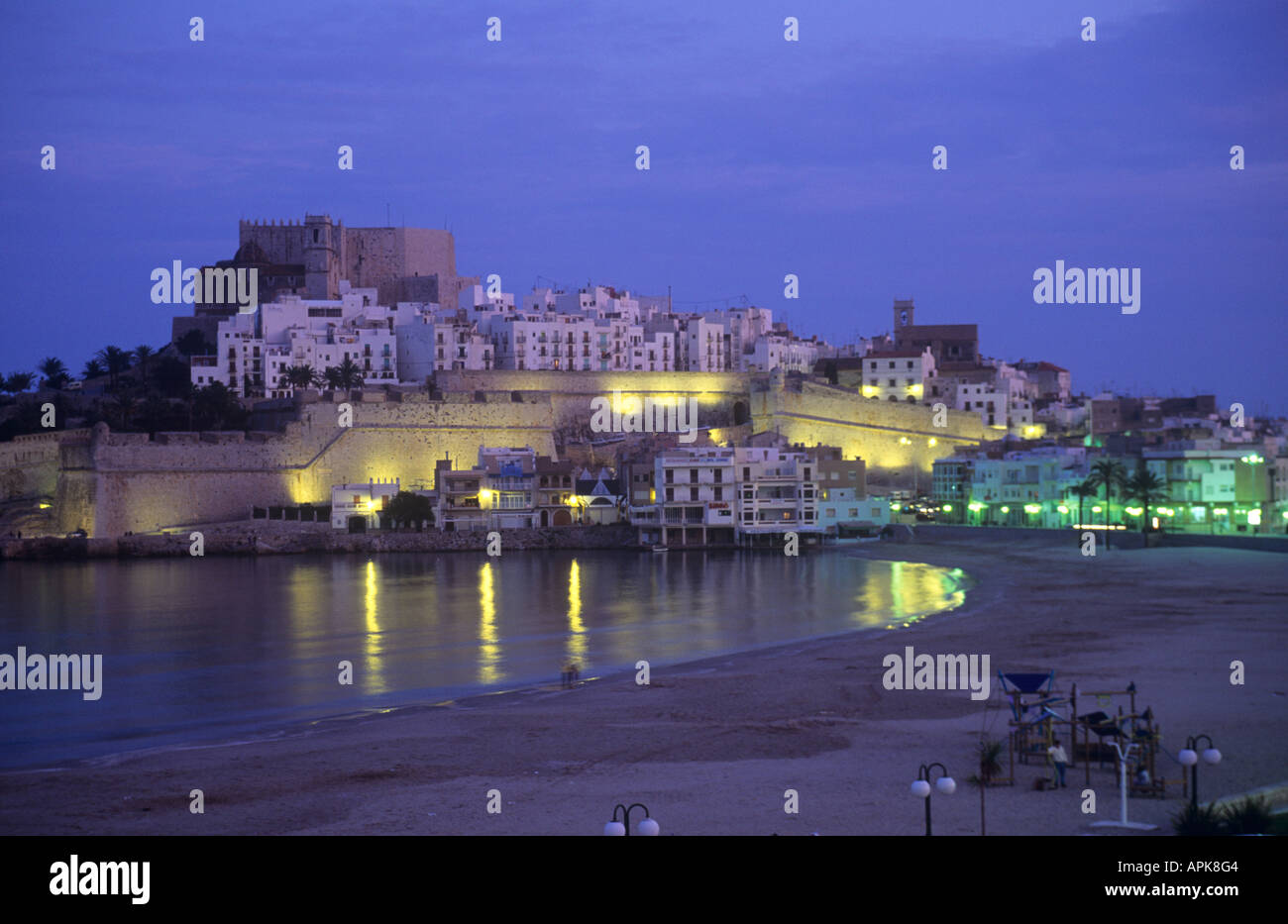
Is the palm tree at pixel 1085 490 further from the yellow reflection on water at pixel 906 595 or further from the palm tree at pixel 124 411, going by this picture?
the palm tree at pixel 124 411

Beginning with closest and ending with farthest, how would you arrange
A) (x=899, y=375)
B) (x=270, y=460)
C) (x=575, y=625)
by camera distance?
(x=575, y=625) → (x=270, y=460) → (x=899, y=375)

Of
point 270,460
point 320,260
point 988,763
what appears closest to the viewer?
point 988,763

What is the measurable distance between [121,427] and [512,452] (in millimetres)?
12255

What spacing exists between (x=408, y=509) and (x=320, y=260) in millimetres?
16639

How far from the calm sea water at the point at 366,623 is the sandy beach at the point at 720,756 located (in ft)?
5.44

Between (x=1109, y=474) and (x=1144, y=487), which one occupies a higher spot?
(x=1109, y=474)

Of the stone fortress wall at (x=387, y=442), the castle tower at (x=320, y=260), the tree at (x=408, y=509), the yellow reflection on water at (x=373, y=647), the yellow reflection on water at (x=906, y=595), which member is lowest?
the yellow reflection on water at (x=373, y=647)

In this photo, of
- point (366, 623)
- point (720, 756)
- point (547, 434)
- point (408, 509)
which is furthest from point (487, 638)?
point (547, 434)

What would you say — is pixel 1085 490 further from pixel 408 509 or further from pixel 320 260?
pixel 320 260

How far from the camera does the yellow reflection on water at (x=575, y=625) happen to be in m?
17.4

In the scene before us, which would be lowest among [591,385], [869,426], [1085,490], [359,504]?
[359,504]

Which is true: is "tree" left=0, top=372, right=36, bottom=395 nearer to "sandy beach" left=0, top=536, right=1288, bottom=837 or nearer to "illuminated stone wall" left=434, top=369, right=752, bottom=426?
"illuminated stone wall" left=434, top=369, right=752, bottom=426

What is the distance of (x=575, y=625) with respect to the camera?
20.8m

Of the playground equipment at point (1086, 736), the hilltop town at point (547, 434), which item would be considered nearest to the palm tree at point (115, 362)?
the hilltop town at point (547, 434)
